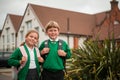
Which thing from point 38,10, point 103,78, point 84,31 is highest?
point 38,10

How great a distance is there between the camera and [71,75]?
6.79m

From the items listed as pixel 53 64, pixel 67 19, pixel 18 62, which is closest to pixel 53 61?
pixel 53 64

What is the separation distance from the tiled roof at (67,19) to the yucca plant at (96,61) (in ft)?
87.8

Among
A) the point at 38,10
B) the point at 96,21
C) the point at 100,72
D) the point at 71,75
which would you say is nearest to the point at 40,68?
the point at 100,72

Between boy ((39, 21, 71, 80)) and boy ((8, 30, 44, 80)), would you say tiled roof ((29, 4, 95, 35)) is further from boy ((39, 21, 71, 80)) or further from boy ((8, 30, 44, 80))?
boy ((8, 30, 44, 80))

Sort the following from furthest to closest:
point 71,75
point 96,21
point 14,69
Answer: point 96,21 → point 71,75 → point 14,69

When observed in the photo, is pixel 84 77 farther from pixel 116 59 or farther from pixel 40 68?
pixel 40 68

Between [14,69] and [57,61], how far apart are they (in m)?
0.60

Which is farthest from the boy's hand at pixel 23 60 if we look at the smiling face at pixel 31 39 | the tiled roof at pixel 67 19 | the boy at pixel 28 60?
the tiled roof at pixel 67 19

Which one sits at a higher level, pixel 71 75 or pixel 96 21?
pixel 96 21

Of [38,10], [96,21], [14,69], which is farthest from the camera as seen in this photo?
[96,21]

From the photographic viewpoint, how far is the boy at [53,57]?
390 cm

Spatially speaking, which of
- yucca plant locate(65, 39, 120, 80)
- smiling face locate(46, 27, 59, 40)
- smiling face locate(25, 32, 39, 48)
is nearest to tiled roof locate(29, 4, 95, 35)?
yucca plant locate(65, 39, 120, 80)

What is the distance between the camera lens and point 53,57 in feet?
12.8
